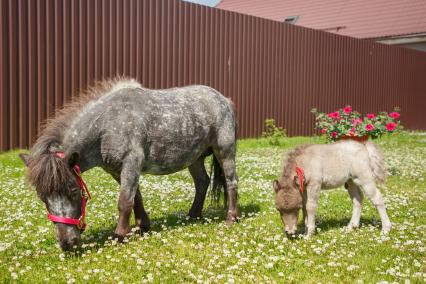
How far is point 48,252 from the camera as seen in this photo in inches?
207

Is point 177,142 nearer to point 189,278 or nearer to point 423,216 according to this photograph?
point 189,278

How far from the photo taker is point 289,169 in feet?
19.5

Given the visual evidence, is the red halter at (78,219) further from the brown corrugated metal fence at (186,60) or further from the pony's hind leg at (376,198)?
the brown corrugated metal fence at (186,60)

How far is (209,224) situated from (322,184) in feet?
5.71

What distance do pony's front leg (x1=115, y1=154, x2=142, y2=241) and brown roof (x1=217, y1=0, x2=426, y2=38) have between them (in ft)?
103

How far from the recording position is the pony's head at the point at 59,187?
4.74m

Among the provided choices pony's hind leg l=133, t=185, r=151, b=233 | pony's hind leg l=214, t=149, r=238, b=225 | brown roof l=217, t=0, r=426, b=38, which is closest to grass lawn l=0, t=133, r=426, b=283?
pony's hind leg l=133, t=185, r=151, b=233

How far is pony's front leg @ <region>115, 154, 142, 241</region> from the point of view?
556 cm

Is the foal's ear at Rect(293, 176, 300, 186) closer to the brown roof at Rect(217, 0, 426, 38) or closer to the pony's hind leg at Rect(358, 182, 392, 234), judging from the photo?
the pony's hind leg at Rect(358, 182, 392, 234)

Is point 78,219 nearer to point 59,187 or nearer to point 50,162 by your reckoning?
point 59,187

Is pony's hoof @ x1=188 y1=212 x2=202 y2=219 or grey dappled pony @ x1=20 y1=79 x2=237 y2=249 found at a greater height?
grey dappled pony @ x1=20 y1=79 x2=237 y2=249

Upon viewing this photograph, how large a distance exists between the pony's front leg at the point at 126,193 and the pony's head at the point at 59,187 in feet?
2.13

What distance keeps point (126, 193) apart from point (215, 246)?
4.20 feet

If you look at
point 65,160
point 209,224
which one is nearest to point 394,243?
point 209,224
